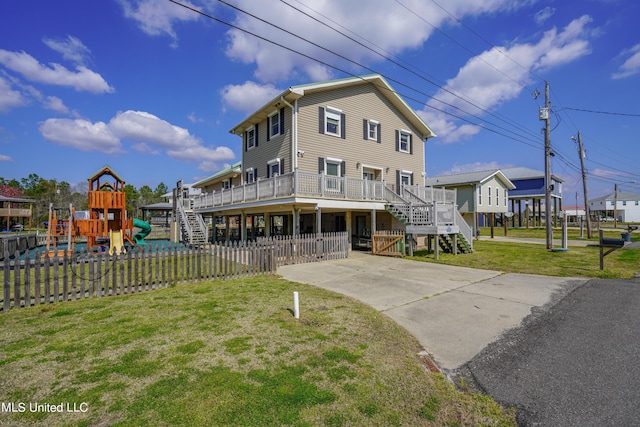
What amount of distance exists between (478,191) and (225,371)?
3278cm

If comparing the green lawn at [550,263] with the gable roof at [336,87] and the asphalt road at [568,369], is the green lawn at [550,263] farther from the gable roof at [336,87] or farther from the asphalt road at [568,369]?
the gable roof at [336,87]

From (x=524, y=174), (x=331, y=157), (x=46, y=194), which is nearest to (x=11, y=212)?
(x=46, y=194)

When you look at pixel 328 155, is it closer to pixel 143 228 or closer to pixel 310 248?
pixel 310 248

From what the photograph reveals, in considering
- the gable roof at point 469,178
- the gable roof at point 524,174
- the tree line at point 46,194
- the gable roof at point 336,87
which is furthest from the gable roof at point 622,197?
the tree line at point 46,194

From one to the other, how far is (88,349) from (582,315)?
889 centimetres

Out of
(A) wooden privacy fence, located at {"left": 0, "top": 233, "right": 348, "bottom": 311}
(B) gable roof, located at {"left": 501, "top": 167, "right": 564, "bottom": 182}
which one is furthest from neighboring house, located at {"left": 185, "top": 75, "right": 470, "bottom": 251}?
(B) gable roof, located at {"left": 501, "top": 167, "right": 564, "bottom": 182}

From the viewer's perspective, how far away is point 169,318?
19.0ft

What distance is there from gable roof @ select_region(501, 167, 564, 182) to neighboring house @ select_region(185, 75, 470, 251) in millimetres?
25706

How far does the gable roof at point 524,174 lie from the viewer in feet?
132

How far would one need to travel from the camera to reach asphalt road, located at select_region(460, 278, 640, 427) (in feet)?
10.0

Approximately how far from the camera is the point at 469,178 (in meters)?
32.6

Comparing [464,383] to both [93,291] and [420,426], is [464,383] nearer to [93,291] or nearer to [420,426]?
[420,426]

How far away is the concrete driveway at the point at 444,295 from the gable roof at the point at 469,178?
2231 cm

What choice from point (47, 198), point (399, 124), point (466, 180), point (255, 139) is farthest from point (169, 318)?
point (47, 198)
